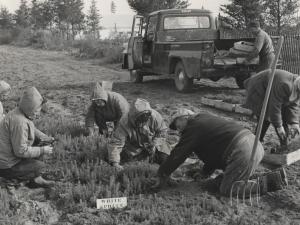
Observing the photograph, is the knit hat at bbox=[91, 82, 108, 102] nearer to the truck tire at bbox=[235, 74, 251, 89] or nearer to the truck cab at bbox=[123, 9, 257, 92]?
the truck cab at bbox=[123, 9, 257, 92]

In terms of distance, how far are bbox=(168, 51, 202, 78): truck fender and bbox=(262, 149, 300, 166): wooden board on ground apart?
4.55m

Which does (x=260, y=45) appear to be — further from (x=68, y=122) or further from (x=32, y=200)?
(x=32, y=200)

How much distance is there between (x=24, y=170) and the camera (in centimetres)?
509

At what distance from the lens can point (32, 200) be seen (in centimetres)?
484

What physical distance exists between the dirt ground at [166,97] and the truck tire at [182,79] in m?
0.20

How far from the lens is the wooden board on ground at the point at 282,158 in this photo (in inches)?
220

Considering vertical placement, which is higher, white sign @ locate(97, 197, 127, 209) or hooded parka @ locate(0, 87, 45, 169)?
hooded parka @ locate(0, 87, 45, 169)

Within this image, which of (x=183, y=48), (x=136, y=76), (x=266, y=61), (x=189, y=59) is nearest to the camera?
(x=266, y=61)

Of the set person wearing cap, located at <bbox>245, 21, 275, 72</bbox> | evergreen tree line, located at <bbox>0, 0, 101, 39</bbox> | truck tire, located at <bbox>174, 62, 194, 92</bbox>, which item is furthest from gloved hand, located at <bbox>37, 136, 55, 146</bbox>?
evergreen tree line, located at <bbox>0, 0, 101, 39</bbox>

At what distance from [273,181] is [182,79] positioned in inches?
252

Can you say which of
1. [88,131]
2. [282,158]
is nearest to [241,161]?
[282,158]

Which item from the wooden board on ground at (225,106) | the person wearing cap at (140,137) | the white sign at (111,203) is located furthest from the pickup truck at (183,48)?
the white sign at (111,203)

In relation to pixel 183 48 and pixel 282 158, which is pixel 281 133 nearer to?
pixel 282 158

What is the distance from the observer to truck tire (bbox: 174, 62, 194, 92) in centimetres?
1073
